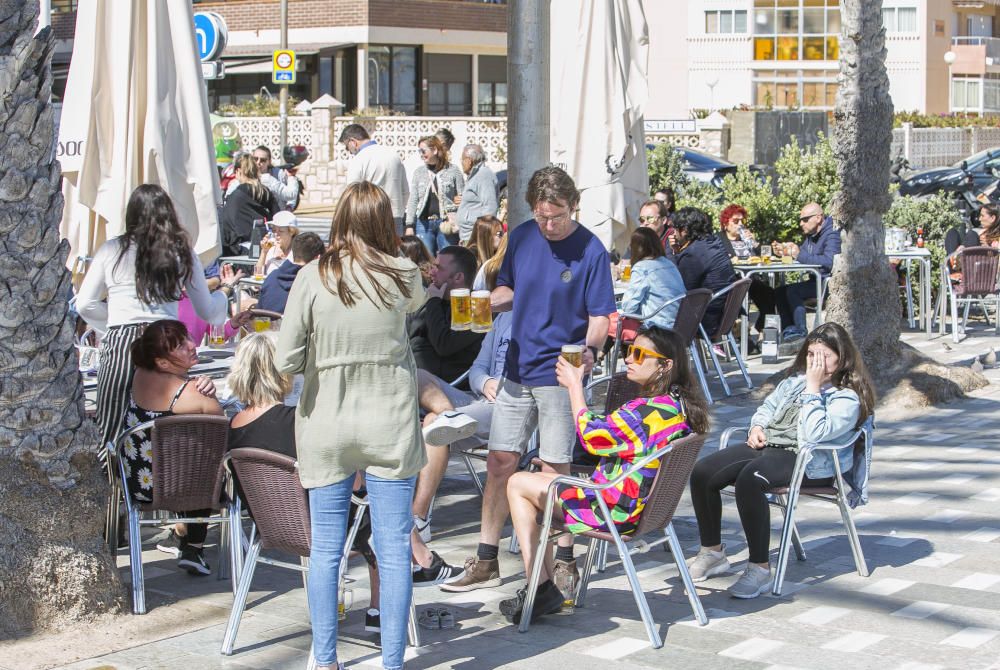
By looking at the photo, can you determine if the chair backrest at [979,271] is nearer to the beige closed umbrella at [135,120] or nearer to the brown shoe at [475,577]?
the beige closed umbrella at [135,120]

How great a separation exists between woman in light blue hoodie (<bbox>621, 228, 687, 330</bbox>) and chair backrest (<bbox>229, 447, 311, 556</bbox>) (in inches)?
192

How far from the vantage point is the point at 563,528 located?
17.9 feet

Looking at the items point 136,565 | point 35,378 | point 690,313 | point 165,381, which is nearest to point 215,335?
point 165,381

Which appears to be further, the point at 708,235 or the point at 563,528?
the point at 708,235

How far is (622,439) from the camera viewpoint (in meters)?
5.39

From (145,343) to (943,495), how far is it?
4.24 m

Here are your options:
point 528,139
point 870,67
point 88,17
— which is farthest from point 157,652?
point 870,67

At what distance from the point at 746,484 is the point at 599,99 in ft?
14.8

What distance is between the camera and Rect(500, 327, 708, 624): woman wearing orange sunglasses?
5.38 meters

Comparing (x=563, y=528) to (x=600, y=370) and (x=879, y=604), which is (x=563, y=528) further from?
(x=600, y=370)

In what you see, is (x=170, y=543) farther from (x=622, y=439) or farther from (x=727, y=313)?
(x=727, y=313)

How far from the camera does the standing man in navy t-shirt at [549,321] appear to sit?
5.86 metres

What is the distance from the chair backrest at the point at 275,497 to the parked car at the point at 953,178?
23.3 metres

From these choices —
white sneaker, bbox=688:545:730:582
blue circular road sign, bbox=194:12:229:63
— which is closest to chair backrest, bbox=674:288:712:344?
white sneaker, bbox=688:545:730:582
